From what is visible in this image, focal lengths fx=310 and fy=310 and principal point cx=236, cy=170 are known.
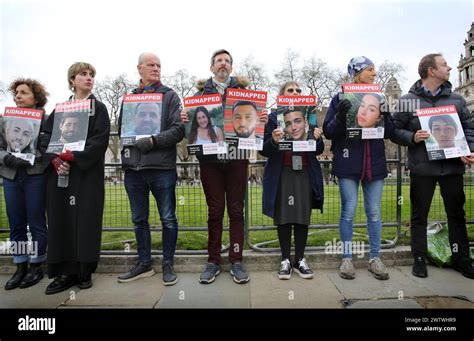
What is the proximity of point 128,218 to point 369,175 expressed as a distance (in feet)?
11.8

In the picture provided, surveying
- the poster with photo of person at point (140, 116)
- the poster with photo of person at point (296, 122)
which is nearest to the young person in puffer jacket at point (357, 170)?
the poster with photo of person at point (296, 122)

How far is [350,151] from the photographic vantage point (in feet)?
12.0

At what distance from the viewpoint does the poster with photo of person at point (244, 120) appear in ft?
11.1

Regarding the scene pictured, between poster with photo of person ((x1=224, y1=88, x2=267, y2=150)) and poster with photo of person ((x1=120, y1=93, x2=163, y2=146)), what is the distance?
0.79 meters

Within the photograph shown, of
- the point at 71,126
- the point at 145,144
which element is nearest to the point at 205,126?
the point at 145,144

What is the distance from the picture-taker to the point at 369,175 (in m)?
3.60

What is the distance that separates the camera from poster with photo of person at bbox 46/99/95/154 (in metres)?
3.37

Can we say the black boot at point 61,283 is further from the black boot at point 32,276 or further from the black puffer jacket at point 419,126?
the black puffer jacket at point 419,126

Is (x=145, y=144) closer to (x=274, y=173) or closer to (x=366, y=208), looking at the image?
(x=274, y=173)

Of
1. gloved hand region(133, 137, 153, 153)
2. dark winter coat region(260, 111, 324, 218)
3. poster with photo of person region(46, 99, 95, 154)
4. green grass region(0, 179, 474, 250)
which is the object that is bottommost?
green grass region(0, 179, 474, 250)

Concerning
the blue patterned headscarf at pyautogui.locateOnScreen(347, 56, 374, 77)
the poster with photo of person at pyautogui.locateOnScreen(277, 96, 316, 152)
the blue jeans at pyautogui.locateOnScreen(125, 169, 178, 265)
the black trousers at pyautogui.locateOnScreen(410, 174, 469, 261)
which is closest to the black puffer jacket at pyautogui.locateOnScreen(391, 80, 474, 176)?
the black trousers at pyautogui.locateOnScreen(410, 174, 469, 261)

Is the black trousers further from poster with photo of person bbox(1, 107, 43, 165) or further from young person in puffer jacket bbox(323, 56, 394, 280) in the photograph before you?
poster with photo of person bbox(1, 107, 43, 165)

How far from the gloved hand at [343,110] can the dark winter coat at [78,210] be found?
2.69m
